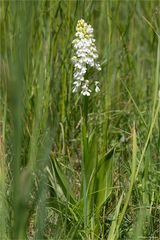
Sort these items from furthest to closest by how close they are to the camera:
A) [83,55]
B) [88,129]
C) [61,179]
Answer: [88,129] < [61,179] < [83,55]

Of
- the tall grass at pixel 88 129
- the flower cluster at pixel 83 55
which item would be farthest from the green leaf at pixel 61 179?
the flower cluster at pixel 83 55

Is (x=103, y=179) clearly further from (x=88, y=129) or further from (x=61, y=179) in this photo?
(x=88, y=129)

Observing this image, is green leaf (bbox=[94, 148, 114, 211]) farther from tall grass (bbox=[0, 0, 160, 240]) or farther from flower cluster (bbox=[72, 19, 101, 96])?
flower cluster (bbox=[72, 19, 101, 96])

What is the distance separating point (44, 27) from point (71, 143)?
0.57 meters

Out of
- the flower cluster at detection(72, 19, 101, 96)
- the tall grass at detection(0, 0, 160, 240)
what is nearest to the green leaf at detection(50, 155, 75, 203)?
the tall grass at detection(0, 0, 160, 240)

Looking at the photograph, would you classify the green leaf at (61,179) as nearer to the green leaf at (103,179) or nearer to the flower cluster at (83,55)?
the green leaf at (103,179)

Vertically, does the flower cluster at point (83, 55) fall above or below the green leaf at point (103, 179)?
above

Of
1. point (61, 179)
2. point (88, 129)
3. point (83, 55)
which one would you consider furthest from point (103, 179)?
point (88, 129)

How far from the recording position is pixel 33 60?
9.27 ft

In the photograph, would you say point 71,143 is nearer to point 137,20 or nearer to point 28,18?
point 137,20

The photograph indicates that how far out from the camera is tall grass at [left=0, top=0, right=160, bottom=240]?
77.3 inches

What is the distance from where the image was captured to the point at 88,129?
280 cm

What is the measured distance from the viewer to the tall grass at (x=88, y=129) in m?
1.96

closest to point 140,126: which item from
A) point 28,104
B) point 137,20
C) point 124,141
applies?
point 124,141
